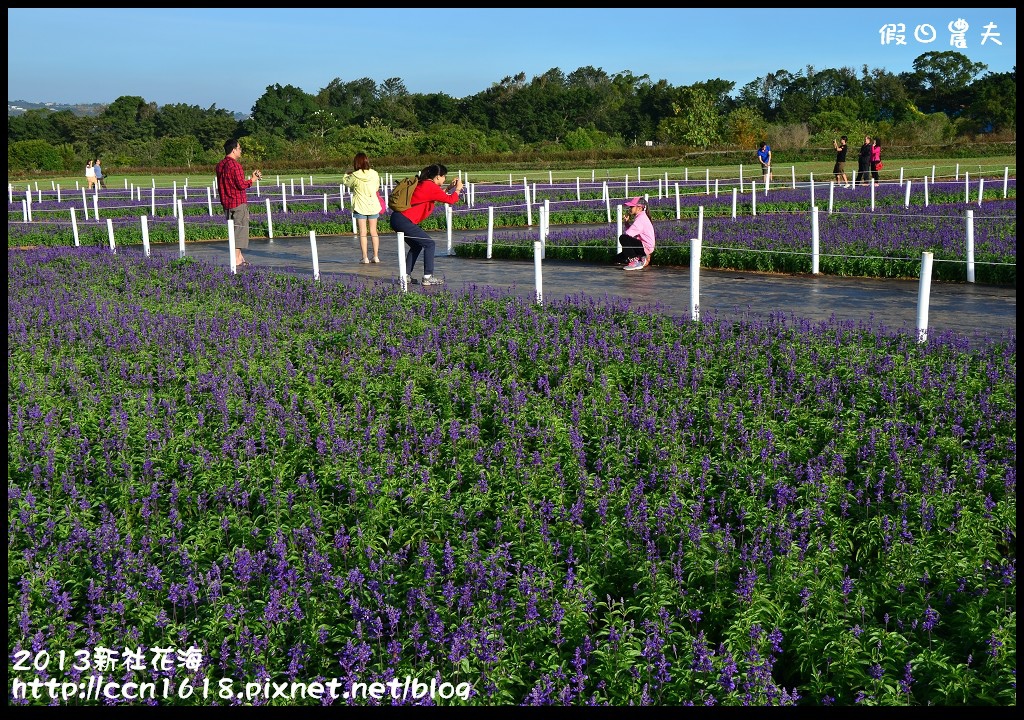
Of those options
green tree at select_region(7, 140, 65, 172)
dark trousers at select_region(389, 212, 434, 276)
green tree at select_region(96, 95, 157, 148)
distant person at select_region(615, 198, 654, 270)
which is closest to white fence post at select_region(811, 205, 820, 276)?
distant person at select_region(615, 198, 654, 270)

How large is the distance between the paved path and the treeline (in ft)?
192

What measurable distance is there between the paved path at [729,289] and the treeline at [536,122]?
58.4m

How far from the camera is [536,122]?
381 feet

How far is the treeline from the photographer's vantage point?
270 ft

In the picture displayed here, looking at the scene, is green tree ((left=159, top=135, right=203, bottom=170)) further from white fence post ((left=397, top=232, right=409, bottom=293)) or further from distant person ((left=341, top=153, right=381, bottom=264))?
white fence post ((left=397, top=232, right=409, bottom=293))

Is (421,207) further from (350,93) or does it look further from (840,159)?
(350,93)

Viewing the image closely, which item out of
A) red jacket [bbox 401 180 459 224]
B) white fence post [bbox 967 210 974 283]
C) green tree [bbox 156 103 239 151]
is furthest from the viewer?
green tree [bbox 156 103 239 151]

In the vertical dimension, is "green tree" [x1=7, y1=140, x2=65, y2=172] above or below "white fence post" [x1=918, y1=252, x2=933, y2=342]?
above

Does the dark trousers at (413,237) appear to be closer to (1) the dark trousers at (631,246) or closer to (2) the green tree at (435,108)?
(1) the dark trousers at (631,246)

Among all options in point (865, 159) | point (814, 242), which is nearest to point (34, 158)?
point (865, 159)

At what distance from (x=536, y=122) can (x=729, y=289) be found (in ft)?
337

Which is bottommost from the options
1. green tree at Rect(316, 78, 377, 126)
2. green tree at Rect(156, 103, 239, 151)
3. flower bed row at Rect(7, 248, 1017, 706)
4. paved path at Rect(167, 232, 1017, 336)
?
flower bed row at Rect(7, 248, 1017, 706)

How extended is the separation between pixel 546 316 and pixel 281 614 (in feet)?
25.7

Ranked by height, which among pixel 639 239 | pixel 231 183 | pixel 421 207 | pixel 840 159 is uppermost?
pixel 840 159
